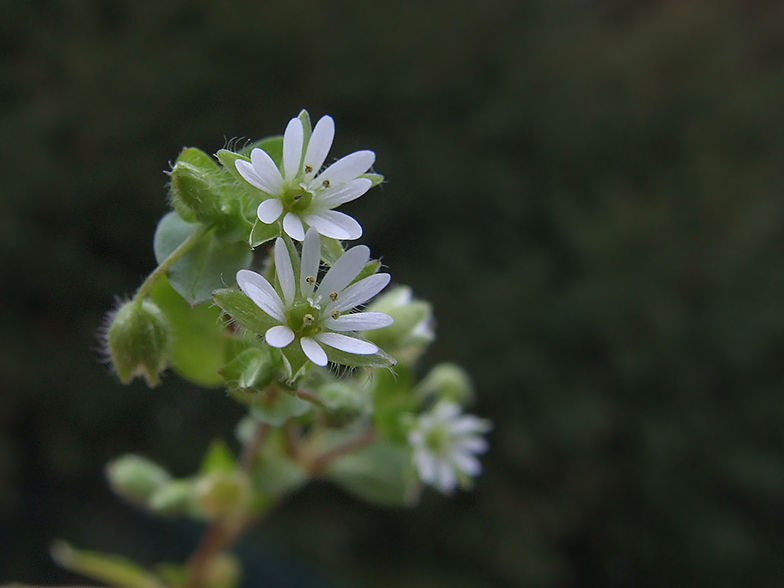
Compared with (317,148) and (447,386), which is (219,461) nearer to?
(447,386)

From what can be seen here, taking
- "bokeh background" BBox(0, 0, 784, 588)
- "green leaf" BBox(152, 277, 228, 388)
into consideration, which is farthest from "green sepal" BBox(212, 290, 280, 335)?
"bokeh background" BBox(0, 0, 784, 588)

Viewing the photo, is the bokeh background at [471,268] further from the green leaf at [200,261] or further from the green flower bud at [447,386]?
the green leaf at [200,261]

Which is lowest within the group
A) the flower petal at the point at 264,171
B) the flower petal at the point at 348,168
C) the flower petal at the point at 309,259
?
the flower petal at the point at 309,259

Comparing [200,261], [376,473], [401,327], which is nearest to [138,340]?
A: [200,261]

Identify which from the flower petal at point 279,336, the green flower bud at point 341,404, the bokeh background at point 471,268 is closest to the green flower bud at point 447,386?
the green flower bud at point 341,404

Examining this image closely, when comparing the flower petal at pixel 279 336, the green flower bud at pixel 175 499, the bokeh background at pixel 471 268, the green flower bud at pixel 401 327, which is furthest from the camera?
the bokeh background at pixel 471 268

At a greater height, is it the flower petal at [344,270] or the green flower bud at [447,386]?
the green flower bud at [447,386]

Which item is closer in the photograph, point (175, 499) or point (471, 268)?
point (175, 499)
